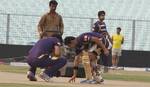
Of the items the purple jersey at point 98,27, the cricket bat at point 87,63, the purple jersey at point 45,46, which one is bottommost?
the cricket bat at point 87,63

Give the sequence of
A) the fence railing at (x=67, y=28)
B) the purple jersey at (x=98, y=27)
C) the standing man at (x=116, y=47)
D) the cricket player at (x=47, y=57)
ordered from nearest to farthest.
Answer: the cricket player at (x=47, y=57)
the purple jersey at (x=98, y=27)
the standing man at (x=116, y=47)
the fence railing at (x=67, y=28)

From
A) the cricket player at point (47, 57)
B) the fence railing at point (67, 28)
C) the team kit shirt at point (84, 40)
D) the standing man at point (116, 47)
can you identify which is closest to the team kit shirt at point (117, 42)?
the standing man at point (116, 47)

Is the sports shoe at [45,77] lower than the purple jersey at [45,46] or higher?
lower

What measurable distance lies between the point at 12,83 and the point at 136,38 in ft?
68.8

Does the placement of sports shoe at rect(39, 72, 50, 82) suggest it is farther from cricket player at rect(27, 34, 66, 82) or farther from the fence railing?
the fence railing

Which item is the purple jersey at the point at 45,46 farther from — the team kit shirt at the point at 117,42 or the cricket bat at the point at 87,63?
the team kit shirt at the point at 117,42

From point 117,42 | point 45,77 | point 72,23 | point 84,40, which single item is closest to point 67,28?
point 72,23

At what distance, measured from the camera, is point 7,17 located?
37156 mm

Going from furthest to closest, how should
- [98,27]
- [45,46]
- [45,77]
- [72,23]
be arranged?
[72,23] → [98,27] → [45,77] → [45,46]

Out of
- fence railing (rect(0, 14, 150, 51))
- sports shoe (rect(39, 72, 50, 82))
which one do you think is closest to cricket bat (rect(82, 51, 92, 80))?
sports shoe (rect(39, 72, 50, 82))

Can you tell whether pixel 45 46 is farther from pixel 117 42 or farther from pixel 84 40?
pixel 117 42

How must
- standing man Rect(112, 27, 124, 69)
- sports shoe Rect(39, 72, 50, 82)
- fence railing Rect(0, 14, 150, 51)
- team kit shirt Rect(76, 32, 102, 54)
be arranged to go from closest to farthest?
sports shoe Rect(39, 72, 50, 82)
team kit shirt Rect(76, 32, 102, 54)
standing man Rect(112, 27, 124, 69)
fence railing Rect(0, 14, 150, 51)

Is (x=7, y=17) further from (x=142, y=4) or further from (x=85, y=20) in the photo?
(x=142, y=4)

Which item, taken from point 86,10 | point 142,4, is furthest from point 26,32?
point 142,4
